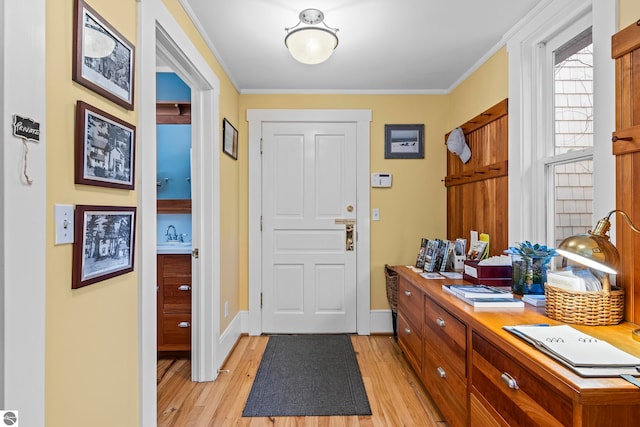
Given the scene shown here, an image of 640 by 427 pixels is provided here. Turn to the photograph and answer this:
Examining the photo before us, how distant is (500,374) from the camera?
133cm

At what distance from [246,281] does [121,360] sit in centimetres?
Answer: 205

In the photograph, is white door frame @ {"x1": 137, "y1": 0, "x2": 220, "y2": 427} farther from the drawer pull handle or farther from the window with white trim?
the window with white trim

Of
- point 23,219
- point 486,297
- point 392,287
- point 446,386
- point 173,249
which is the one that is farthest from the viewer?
point 392,287

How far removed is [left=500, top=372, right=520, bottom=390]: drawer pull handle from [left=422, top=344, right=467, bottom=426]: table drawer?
0.40m

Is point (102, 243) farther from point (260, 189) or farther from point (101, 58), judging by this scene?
point (260, 189)

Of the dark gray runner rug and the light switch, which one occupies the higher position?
the light switch

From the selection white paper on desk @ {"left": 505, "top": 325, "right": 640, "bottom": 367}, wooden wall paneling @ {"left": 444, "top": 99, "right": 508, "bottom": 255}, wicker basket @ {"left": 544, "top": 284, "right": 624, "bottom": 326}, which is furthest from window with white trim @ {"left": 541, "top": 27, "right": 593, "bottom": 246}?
white paper on desk @ {"left": 505, "top": 325, "right": 640, "bottom": 367}

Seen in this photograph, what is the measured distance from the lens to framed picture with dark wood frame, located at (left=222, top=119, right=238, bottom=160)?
2.78 m

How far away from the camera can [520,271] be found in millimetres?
1882

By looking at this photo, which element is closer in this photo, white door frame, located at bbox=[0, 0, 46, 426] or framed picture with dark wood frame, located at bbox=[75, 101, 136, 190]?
white door frame, located at bbox=[0, 0, 46, 426]

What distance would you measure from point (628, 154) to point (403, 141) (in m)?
2.11

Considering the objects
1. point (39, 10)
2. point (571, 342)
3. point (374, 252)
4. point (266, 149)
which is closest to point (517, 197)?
point (571, 342)

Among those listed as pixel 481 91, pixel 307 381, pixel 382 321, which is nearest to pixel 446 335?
pixel 307 381

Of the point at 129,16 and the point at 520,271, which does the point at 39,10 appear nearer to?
the point at 129,16
